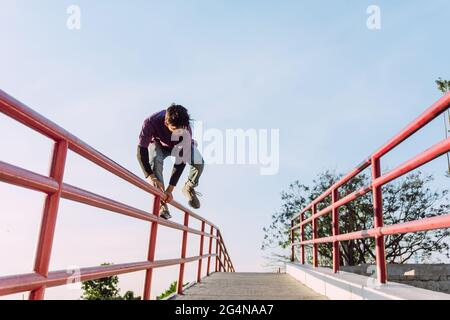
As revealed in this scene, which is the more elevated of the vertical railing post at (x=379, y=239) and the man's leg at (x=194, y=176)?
the man's leg at (x=194, y=176)

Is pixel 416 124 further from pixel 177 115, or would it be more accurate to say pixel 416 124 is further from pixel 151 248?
pixel 177 115

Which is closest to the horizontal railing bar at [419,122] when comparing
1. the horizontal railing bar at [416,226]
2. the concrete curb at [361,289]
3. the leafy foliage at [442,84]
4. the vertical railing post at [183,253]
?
the horizontal railing bar at [416,226]

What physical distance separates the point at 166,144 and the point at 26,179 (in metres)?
3.19

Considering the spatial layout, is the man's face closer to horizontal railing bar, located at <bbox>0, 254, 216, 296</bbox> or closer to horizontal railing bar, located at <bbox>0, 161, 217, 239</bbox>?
horizontal railing bar, located at <bbox>0, 161, 217, 239</bbox>

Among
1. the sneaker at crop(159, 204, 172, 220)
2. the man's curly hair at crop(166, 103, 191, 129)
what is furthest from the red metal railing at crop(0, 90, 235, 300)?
the man's curly hair at crop(166, 103, 191, 129)

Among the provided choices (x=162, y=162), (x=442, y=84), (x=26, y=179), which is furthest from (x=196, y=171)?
(x=442, y=84)

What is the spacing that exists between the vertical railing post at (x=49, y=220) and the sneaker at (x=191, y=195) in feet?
10.7

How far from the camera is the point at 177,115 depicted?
425cm

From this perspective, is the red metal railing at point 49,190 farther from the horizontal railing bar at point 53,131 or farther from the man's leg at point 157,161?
the man's leg at point 157,161

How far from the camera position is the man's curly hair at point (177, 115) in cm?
426

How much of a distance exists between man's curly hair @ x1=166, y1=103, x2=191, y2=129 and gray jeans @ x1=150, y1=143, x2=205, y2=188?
536 mm

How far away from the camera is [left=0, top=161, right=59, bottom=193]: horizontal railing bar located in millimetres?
1423
